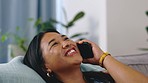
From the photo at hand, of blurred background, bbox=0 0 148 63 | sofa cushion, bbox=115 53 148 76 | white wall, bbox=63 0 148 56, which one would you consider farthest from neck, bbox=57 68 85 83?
white wall, bbox=63 0 148 56

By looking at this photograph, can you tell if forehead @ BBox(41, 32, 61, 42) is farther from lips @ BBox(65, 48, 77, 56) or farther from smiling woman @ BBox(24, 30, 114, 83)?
lips @ BBox(65, 48, 77, 56)

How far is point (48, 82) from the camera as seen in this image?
113cm

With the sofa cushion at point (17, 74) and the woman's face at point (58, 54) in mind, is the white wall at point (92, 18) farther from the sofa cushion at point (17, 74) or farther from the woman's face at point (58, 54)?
the sofa cushion at point (17, 74)

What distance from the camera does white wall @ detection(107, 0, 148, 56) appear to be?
242cm

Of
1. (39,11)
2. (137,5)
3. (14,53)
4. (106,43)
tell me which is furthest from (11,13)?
(137,5)

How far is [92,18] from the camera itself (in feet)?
8.64

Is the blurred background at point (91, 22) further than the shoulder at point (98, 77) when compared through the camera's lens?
Yes

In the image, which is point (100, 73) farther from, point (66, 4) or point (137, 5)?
point (66, 4)

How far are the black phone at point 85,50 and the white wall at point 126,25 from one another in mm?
1099

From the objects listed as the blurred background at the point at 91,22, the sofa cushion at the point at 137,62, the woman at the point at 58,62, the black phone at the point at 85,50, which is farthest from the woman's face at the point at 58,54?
the blurred background at the point at 91,22

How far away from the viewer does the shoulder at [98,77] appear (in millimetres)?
1246

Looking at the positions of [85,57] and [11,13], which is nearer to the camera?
[85,57]

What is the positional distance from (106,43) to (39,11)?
997mm

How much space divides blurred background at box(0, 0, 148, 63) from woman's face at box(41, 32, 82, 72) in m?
1.16
